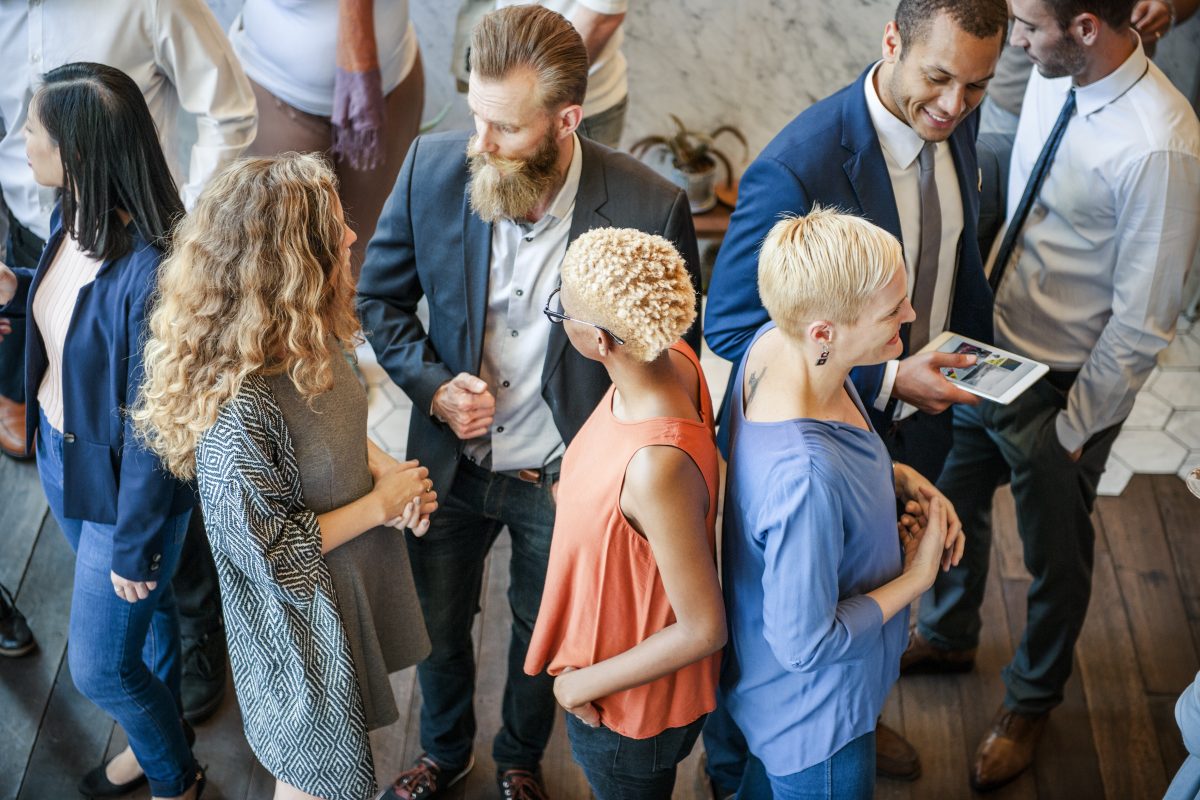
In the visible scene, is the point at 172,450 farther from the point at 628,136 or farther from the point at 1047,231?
the point at 628,136

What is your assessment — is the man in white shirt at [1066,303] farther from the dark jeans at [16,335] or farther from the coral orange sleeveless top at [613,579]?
the dark jeans at [16,335]

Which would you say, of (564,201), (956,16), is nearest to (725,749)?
(564,201)

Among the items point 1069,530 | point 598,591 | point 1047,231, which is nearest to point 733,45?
point 1047,231

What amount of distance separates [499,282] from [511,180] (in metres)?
0.26

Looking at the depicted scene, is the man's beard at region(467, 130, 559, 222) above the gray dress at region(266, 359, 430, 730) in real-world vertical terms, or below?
above

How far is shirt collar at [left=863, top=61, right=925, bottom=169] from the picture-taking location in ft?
8.53

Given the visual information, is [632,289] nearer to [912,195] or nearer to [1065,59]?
[912,195]

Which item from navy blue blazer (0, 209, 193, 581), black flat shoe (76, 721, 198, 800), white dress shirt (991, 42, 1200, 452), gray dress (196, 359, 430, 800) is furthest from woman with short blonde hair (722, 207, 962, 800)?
black flat shoe (76, 721, 198, 800)

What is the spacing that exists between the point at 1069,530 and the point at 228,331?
7.18 feet

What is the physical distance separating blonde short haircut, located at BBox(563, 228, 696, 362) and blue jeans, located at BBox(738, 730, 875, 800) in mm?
858

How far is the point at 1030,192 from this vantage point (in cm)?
296

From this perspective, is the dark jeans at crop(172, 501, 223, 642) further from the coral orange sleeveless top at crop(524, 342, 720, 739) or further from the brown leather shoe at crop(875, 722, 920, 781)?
the brown leather shoe at crop(875, 722, 920, 781)

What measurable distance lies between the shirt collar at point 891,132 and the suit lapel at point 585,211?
2.00 ft

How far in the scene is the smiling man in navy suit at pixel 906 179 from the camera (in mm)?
2506
